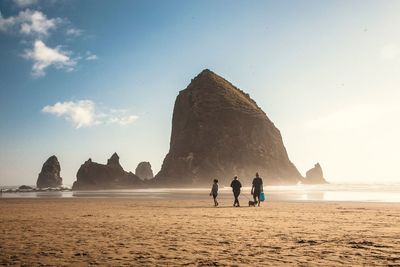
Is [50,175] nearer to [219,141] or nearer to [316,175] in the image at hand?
[219,141]

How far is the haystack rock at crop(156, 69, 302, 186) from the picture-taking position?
121 metres

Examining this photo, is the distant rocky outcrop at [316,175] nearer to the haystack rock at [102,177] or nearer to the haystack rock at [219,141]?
the haystack rock at [219,141]

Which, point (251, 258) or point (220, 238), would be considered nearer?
point (251, 258)

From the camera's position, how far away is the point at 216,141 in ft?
420

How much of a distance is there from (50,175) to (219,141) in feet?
295

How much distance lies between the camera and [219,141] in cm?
Answer: 12812

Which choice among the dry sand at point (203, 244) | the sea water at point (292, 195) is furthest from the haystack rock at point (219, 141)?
the dry sand at point (203, 244)

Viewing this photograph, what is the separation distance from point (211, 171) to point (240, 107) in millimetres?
33759

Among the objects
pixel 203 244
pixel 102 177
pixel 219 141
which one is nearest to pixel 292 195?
pixel 203 244

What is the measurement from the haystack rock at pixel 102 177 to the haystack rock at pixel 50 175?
48.6 meters

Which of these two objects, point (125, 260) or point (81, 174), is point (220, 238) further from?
point (81, 174)

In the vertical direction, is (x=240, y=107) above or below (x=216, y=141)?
above

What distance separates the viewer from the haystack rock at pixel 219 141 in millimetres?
121062

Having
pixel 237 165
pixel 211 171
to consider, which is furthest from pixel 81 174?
pixel 237 165
